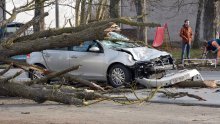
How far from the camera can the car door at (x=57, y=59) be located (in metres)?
17.3

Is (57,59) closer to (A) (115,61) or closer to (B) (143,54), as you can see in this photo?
(A) (115,61)

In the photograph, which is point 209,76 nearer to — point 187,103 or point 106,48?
point 106,48

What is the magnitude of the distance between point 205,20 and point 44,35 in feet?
67.0

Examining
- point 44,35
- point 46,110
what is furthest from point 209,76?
point 44,35

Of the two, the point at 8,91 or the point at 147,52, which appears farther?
the point at 147,52

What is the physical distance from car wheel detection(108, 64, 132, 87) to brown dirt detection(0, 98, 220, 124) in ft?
7.59

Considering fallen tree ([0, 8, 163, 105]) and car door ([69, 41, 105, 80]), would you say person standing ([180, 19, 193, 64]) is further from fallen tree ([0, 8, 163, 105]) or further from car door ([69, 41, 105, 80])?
fallen tree ([0, 8, 163, 105])

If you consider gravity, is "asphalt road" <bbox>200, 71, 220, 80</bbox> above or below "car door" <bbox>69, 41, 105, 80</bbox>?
below

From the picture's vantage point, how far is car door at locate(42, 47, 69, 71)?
17344 mm

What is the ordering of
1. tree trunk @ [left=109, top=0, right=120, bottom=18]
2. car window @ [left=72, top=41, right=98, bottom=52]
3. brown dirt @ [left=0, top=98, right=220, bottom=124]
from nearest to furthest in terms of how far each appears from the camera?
brown dirt @ [left=0, top=98, right=220, bottom=124]
car window @ [left=72, top=41, right=98, bottom=52]
tree trunk @ [left=109, top=0, right=120, bottom=18]

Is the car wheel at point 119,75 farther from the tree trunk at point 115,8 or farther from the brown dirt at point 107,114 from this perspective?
the tree trunk at point 115,8

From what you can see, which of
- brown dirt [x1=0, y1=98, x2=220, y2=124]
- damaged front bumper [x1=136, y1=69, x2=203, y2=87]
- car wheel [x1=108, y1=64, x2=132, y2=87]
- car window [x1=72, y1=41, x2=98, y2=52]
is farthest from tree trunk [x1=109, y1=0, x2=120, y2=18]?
brown dirt [x1=0, y1=98, x2=220, y2=124]

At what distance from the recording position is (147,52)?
16.7 metres

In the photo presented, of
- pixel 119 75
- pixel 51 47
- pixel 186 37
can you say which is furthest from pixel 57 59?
pixel 186 37
